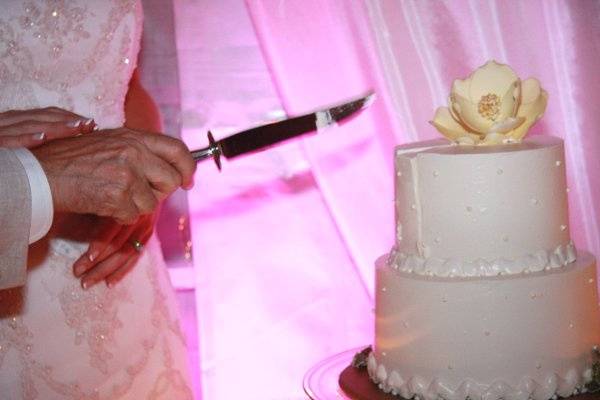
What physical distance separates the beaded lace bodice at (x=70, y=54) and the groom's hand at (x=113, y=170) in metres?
0.24

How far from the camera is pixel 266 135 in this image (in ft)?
4.22

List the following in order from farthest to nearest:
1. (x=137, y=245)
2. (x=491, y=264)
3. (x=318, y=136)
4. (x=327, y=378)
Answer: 1. (x=318, y=136)
2. (x=137, y=245)
3. (x=327, y=378)
4. (x=491, y=264)

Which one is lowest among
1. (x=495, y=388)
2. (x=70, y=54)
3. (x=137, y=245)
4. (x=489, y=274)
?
(x=495, y=388)

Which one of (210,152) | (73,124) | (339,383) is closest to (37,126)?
(73,124)

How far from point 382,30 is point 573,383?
0.75 m

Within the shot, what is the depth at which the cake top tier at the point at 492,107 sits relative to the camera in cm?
125

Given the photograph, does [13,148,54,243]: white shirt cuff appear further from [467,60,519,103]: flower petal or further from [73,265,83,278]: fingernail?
[467,60,519,103]: flower petal

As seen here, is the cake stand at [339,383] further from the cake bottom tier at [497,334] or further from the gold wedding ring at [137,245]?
the gold wedding ring at [137,245]

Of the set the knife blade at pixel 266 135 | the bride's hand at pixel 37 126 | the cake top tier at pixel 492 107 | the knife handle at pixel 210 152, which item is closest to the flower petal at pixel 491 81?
the cake top tier at pixel 492 107

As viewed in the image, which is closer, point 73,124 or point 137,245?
point 73,124

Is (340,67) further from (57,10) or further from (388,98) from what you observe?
(57,10)

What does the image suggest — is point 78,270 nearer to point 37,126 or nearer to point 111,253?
point 111,253

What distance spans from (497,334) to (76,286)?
0.60 meters

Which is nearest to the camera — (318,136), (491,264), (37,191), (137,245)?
(37,191)
